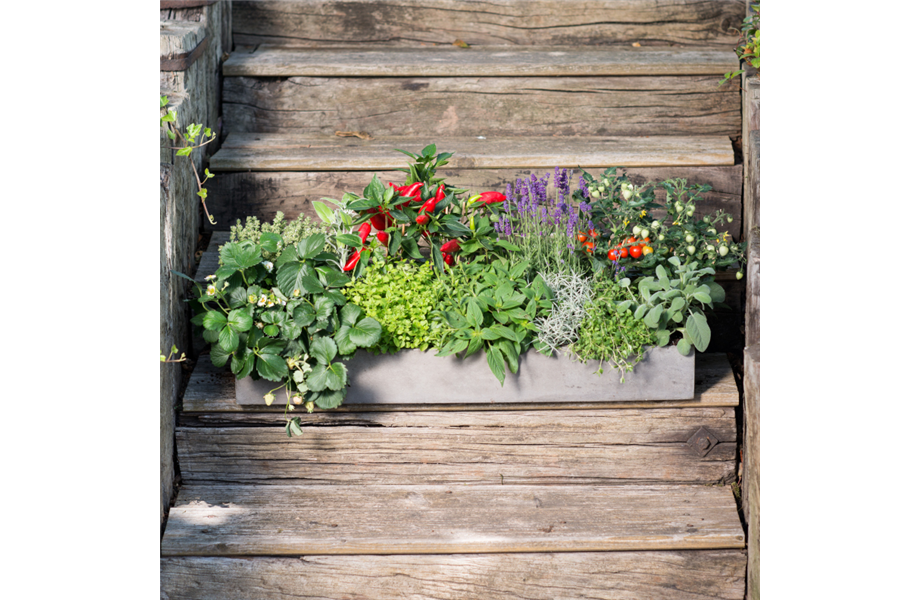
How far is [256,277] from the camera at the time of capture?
1775mm

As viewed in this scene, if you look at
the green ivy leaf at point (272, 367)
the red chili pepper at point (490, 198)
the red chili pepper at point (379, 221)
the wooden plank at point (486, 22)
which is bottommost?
the green ivy leaf at point (272, 367)

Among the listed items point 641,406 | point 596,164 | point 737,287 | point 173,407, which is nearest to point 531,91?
point 596,164

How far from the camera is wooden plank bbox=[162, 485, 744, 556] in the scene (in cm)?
169

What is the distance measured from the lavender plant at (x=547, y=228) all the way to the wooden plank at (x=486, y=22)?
3.54 feet

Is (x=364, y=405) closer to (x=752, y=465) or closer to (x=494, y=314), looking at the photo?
(x=494, y=314)

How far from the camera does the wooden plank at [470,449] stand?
1842mm

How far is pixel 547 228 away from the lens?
1.94 m

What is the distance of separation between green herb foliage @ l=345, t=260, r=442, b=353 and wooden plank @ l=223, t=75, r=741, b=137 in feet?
2.82

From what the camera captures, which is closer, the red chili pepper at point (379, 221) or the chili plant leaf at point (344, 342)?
the chili plant leaf at point (344, 342)

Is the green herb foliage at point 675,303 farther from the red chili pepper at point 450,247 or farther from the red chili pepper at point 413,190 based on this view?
the red chili pepper at point 413,190

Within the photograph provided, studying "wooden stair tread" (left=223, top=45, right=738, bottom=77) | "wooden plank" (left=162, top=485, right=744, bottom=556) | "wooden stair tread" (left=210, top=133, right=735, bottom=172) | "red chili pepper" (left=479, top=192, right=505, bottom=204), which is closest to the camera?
"wooden plank" (left=162, top=485, right=744, bottom=556)

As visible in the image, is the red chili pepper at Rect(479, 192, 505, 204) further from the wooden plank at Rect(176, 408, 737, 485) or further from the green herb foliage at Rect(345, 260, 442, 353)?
the wooden plank at Rect(176, 408, 737, 485)

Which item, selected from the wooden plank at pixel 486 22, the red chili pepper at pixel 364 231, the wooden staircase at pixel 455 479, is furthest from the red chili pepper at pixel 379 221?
the wooden plank at pixel 486 22

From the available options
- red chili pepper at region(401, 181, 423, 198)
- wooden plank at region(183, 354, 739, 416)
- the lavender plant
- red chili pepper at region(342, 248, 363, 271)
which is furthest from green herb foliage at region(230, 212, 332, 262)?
the lavender plant
